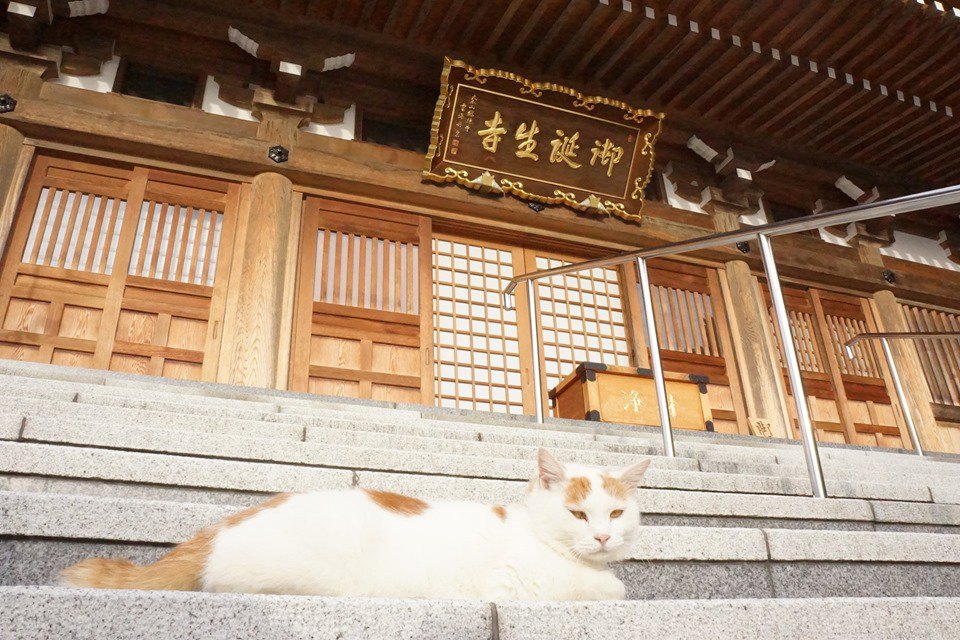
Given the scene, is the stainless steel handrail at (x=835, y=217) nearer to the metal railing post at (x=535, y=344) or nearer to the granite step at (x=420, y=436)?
the metal railing post at (x=535, y=344)

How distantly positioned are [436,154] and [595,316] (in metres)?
2.63

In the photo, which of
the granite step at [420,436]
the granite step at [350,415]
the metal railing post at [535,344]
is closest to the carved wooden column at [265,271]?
the granite step at [350,415]

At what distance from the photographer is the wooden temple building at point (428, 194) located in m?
5.95

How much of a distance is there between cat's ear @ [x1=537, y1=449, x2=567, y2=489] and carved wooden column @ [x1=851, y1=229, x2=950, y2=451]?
7.50m

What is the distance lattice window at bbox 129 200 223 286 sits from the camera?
20.1 ft

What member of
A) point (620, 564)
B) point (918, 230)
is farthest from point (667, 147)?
point (620, 564)

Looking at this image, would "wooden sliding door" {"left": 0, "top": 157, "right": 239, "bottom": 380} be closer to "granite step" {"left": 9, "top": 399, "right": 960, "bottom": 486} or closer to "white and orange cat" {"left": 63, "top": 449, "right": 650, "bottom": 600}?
"granite step" {"left": 9, "top": 399, "right": 960, "bottom": 486}

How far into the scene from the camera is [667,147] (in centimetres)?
844

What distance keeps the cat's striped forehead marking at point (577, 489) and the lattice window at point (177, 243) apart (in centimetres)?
522

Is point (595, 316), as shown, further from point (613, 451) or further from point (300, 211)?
point (613, 451)

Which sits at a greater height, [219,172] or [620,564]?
[219,172]

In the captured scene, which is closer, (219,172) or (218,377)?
(218,377)

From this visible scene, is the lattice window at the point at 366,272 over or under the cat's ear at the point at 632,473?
over

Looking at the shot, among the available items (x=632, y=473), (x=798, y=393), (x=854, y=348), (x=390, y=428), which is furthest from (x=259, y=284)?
(x=854, y=348)
